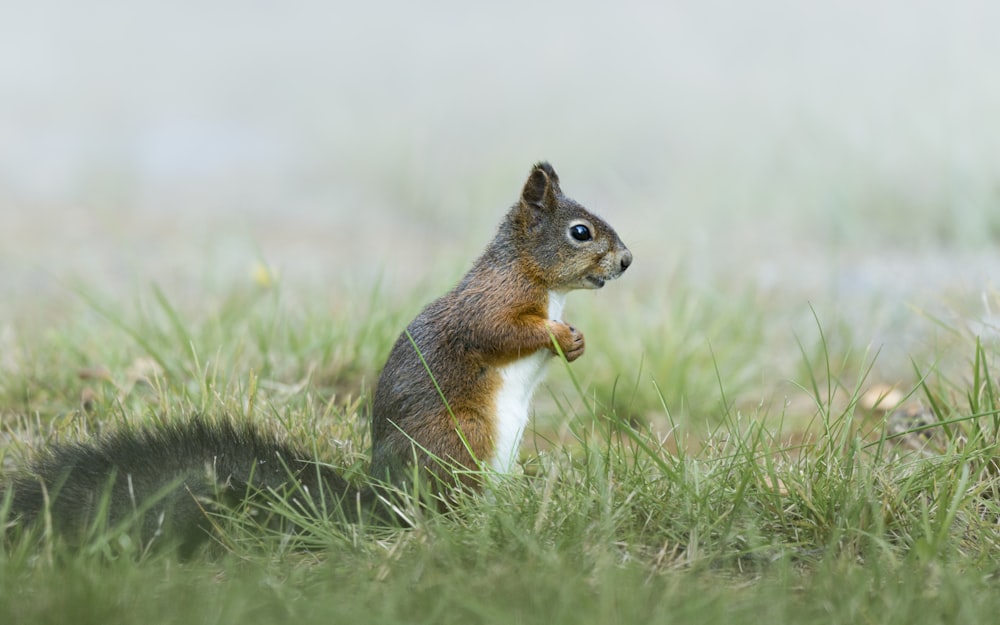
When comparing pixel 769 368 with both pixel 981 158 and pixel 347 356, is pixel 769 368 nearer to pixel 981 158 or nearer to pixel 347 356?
pixel 347 356

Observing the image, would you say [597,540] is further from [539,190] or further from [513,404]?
[539,190]

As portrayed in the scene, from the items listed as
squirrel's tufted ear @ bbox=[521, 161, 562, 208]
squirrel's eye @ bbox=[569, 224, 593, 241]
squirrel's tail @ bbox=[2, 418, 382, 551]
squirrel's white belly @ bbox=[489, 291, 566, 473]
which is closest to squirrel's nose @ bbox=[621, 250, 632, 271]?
squirrel's eye @ bbox=[569, 224, 593, 241]

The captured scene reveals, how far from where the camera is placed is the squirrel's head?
3.42 meters

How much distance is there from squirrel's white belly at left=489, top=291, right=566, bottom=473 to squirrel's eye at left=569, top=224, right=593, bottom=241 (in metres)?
0.39

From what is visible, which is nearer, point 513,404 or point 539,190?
point 513,404

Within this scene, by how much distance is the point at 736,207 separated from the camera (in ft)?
31.6

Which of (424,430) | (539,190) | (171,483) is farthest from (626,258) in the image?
(171,483)

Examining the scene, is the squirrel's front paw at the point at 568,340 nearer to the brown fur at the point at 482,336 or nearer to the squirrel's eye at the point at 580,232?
the brown fur at the point at 482,336

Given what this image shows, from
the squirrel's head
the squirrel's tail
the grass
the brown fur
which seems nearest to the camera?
the grass

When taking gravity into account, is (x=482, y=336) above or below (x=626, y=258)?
below

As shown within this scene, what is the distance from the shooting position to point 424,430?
3227mm

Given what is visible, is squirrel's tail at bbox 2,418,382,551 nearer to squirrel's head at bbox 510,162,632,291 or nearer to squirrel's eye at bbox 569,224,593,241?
squirrel's head at bbox 510,162,632,291

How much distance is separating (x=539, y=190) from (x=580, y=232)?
0.61 ft

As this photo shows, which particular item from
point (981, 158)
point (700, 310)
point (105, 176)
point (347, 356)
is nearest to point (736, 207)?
point (981, 158)
